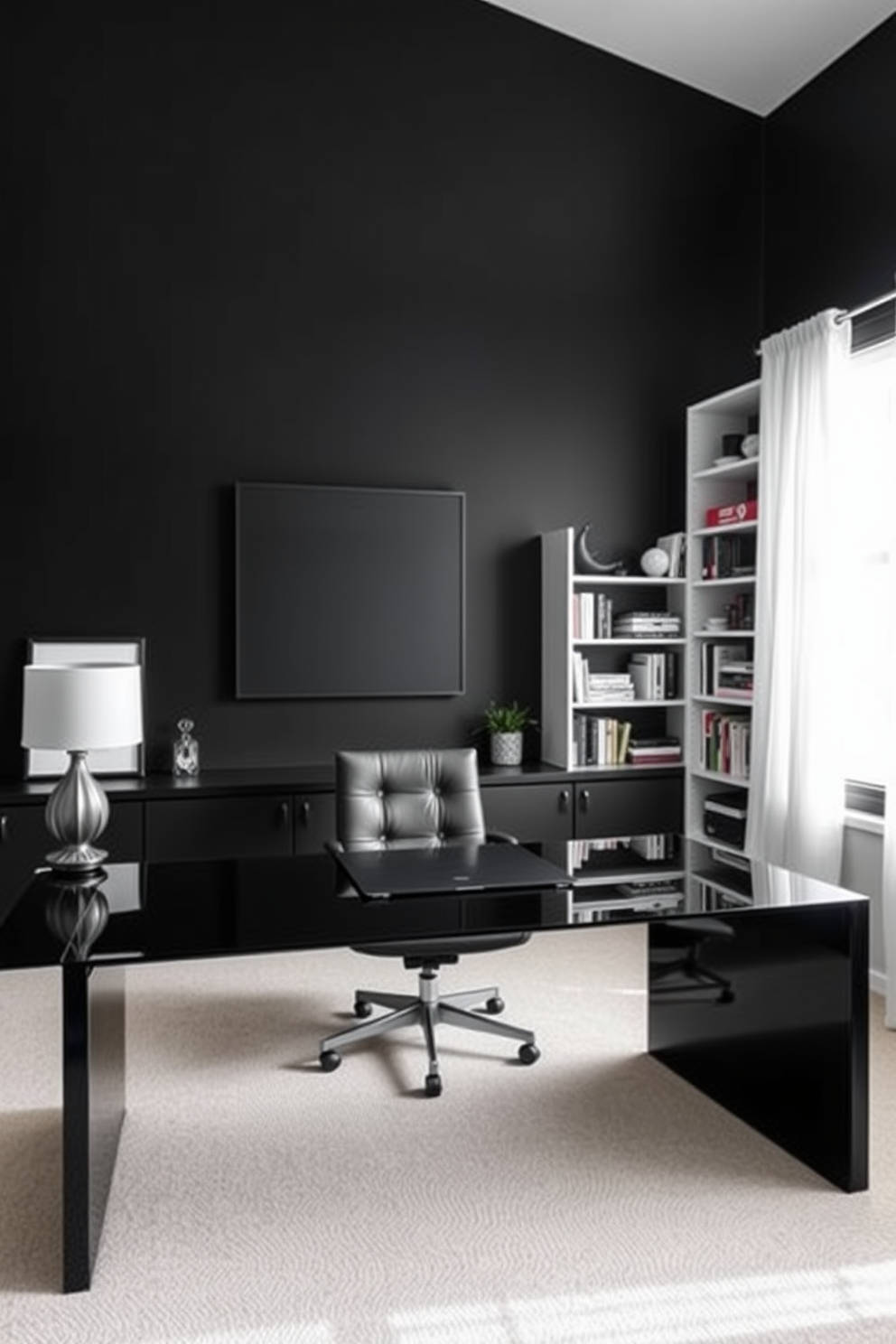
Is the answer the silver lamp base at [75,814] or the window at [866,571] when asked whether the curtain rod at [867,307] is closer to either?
the window at [866,571]

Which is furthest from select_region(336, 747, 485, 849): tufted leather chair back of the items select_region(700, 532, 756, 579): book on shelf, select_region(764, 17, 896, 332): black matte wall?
select_region(764, 17, 896, 332): black matte wall

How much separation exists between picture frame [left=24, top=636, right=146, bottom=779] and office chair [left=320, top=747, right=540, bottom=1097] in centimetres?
146

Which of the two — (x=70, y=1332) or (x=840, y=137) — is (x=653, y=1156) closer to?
(x=70, y=1332)

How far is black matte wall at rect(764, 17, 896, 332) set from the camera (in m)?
4.35

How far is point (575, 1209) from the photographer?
Result: 2438 mm

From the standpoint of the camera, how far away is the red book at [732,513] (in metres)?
4.75

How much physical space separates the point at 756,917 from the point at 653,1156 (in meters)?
0.65

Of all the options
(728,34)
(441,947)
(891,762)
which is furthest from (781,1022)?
(728,34)

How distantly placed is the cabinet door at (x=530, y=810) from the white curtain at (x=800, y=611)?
791 mm

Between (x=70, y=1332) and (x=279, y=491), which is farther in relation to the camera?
(x=279, y=491)

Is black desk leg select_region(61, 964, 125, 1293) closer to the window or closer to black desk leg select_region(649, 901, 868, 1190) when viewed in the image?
black desk leg select_region(649, 901, 868, 1190)

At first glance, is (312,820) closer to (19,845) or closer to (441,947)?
(19,845)

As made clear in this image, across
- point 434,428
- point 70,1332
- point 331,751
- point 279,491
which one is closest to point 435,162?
point 434,428

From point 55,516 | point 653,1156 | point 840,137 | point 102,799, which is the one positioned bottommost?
point 653,1156
